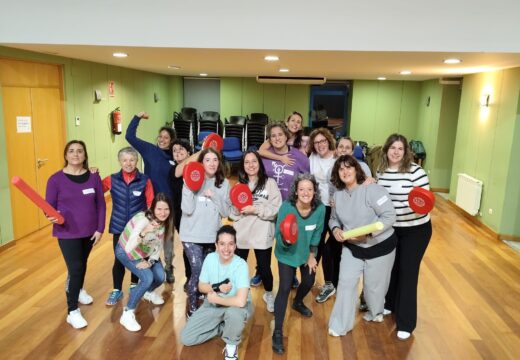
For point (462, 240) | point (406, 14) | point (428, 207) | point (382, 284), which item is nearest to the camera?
point (428, 207)

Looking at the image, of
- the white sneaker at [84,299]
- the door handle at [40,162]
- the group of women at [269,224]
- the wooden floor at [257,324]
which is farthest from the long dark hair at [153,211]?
the door handle at [40,162]

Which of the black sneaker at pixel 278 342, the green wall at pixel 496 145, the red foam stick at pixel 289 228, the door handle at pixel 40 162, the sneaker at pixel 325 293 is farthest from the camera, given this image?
the green wall at pixel 496 145

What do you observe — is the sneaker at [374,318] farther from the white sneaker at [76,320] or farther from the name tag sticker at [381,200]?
the white sneaker at [76,320]

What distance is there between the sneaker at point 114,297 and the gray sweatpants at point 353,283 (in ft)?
6.07

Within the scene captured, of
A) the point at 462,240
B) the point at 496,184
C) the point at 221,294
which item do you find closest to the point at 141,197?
the point at 221,294

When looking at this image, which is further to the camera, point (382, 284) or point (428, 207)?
point (382, 284)

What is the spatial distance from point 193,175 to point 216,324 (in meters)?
1.09

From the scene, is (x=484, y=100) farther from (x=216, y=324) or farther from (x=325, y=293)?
(x=216, y=324)

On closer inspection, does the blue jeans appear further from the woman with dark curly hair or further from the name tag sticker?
the name tag sticker

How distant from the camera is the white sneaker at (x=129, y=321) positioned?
3.23 metres

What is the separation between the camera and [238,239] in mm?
3256

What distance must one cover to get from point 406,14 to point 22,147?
179 inches

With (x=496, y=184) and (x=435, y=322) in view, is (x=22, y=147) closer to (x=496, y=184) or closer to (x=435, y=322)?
(x=435, y=322)

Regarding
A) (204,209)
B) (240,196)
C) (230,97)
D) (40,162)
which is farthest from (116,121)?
Result: (240,196)
